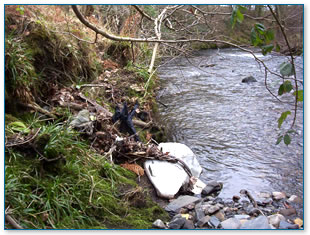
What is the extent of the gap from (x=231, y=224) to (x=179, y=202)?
49 cm

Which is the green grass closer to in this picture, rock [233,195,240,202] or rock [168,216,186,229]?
rock [168,216,186,229]

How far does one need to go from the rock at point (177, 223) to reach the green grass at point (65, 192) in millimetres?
106

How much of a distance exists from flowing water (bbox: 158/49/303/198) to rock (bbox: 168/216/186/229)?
2.09 feet

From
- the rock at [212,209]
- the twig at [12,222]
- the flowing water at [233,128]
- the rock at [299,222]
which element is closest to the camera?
the twig at [12,222]

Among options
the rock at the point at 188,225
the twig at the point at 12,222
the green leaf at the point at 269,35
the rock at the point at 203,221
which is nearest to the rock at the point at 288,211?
the rock at the point at 203,221

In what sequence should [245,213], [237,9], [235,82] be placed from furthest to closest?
[235,82] < [245,213] < [237,9]

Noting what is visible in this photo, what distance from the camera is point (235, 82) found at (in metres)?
5.68

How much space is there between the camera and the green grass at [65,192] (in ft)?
4.78

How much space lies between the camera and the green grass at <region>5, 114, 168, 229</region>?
146 centimetres

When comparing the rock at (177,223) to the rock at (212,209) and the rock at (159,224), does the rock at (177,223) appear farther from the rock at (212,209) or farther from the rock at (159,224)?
the rock at (212,209)

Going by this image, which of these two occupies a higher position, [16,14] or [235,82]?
[16,14]

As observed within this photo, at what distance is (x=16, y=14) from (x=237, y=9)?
2021mm

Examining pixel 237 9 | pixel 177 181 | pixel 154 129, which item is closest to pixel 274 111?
pixel 154 129

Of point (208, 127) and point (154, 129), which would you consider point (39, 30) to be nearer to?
point (154, 129)
